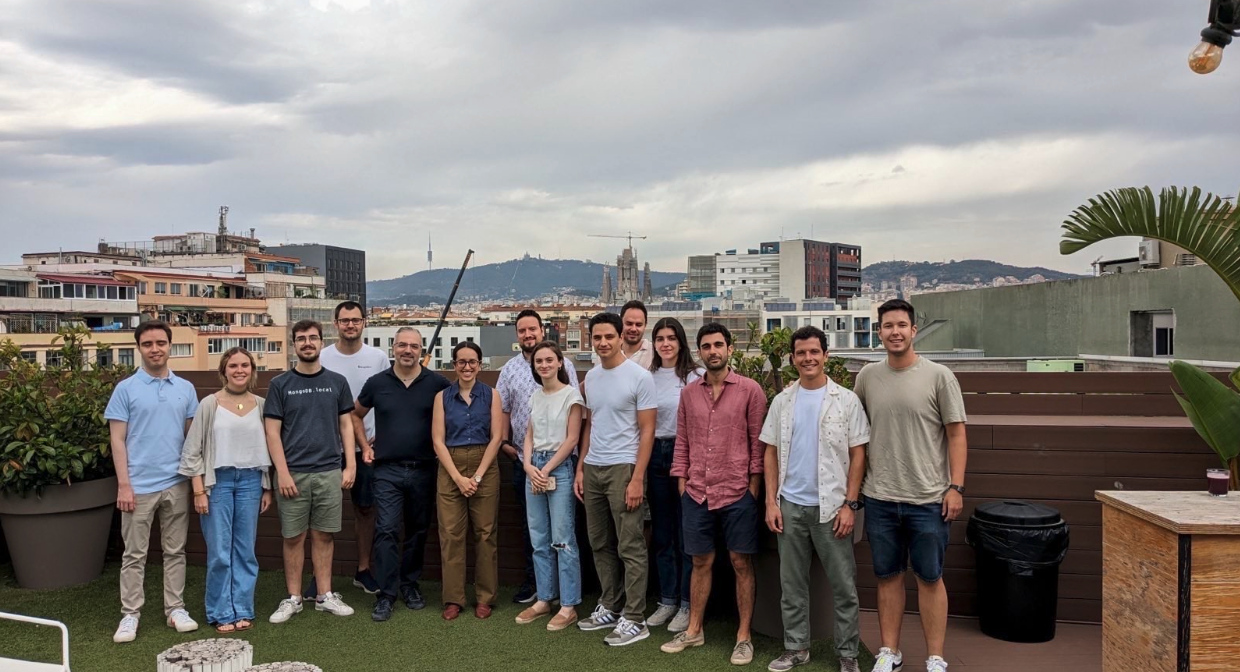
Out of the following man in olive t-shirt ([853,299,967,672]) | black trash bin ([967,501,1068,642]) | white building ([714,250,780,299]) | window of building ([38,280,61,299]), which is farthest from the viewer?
white building ([714,250,780,299])

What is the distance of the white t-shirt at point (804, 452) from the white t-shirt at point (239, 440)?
275 centimetres

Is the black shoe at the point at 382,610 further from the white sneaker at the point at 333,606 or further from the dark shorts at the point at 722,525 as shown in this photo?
the dark shorts at the point at 722,525

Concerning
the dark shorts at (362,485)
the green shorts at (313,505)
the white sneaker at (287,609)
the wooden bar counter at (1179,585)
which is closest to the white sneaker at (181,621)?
the white sneaker at (287,609)

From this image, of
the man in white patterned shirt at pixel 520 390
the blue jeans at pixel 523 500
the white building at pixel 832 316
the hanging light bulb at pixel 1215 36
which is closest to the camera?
the hanging light bulb at pixel 1215 36

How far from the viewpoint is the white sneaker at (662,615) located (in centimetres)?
432

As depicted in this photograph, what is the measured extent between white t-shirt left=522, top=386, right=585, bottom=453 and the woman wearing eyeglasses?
278 mm

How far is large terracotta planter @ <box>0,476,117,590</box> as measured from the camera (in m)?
4.85

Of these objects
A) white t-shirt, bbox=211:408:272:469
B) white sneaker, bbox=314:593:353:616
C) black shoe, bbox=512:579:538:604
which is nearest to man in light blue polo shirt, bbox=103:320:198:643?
white t-shirt, bbox=211:408:272:469

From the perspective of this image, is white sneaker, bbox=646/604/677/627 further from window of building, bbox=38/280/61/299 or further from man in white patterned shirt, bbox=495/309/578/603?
window of building, bbox=38/280/61/299

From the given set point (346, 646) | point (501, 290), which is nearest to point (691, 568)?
point (346, 646)

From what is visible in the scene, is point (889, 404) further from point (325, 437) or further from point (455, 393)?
point (325, 437)

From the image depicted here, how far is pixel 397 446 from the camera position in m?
4.51

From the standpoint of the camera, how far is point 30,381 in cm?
509

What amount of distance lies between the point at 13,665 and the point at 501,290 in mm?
187415
